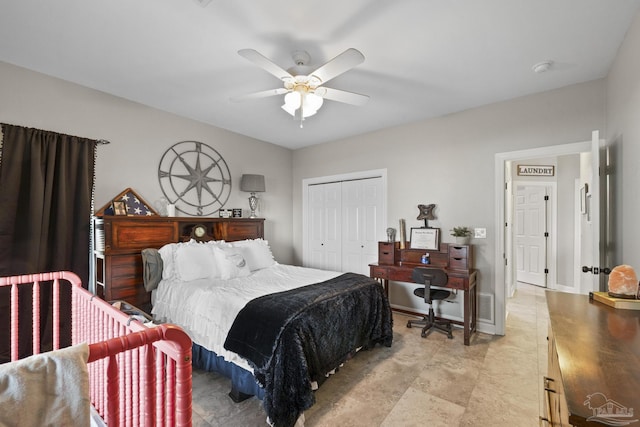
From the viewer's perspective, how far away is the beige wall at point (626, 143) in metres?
1.80

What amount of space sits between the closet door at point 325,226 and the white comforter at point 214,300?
153 cm

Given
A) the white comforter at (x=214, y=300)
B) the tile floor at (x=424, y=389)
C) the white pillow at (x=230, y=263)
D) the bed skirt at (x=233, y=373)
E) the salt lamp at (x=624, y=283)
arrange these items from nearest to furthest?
the salt lamp at (x=624, y=283) → the tile floor at (x=424, y=389) → the bed skirt at (x=233, y=373) → the white comforter at (x=214, y=300) → the white pillow at (x=230, y=263)

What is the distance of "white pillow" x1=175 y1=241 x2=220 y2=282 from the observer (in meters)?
2.82

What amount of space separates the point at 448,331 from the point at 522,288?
10.6ft

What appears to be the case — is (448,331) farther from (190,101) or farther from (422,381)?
(190,101)

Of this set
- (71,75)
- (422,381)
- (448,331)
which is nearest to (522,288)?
(448,331)

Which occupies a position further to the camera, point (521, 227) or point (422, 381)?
point (521, 227)

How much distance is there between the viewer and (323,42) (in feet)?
6.88

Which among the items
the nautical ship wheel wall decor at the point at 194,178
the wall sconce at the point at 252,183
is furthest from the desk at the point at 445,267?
the nautical ship wheel wall decor at the point at 194,178

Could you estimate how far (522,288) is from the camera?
5.32 metres

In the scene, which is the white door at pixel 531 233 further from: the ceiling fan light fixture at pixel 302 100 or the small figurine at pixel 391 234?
the ceiling fan light fixture at pixel 302 100

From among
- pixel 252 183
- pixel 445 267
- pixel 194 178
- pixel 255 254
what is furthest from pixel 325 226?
pixel 194 178

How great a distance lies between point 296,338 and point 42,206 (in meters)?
2.51

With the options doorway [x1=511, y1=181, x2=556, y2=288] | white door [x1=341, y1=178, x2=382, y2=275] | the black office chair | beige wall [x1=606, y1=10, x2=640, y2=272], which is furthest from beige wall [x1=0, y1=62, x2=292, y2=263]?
doorway [x1=511, y1=181, x2=556, y2=288]
